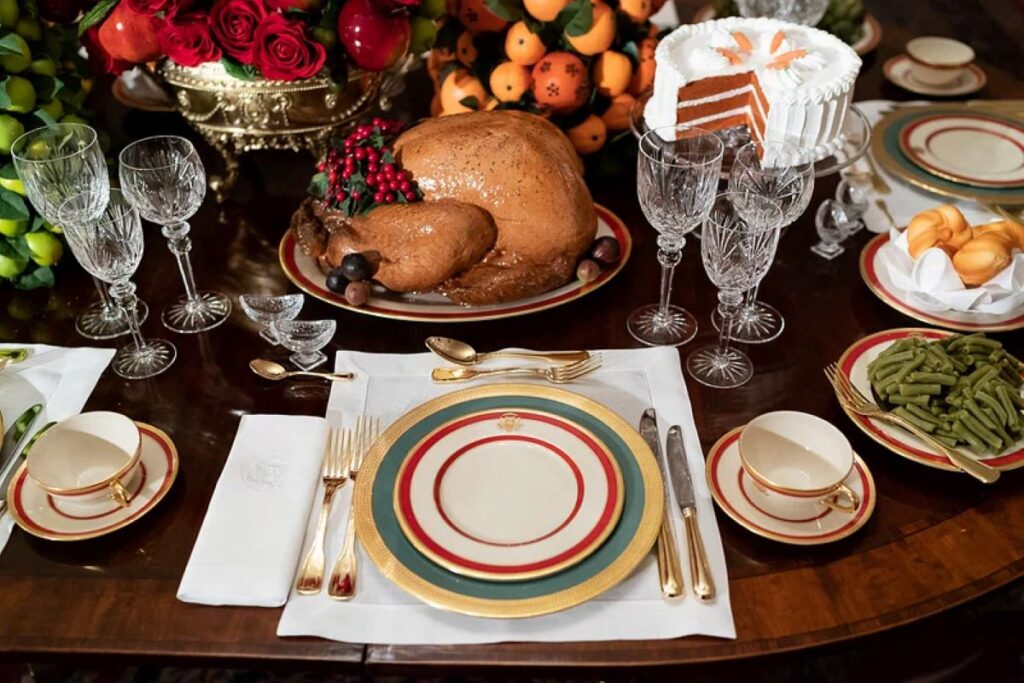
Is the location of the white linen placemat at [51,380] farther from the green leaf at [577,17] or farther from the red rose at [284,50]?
the green leaf at [577,17]

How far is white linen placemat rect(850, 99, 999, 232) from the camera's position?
5.41ft

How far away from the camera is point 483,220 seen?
146cm

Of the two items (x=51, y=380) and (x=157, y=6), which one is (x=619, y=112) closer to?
(x=157, y=6)

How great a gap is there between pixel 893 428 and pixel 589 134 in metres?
0.79

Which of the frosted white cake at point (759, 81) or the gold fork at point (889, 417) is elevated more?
the frosted white cake at point (759, 81)

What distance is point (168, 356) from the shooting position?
1.40 m

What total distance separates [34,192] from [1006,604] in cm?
168

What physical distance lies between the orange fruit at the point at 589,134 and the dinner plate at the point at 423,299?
0.87ft

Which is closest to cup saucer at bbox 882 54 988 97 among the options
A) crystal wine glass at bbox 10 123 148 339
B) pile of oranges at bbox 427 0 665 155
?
pile of oranges at bbox 427 0 665 155

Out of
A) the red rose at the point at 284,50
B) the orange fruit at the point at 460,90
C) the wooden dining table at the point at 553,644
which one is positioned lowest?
the wooden dining table at the point at 553,644

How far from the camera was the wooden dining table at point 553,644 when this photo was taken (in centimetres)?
100

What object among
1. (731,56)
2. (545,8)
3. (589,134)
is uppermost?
(545,8)

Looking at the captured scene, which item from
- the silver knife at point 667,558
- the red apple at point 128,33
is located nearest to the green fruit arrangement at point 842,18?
the red apple at point 128,33

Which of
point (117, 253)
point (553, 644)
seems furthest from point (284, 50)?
point (553, 644)
